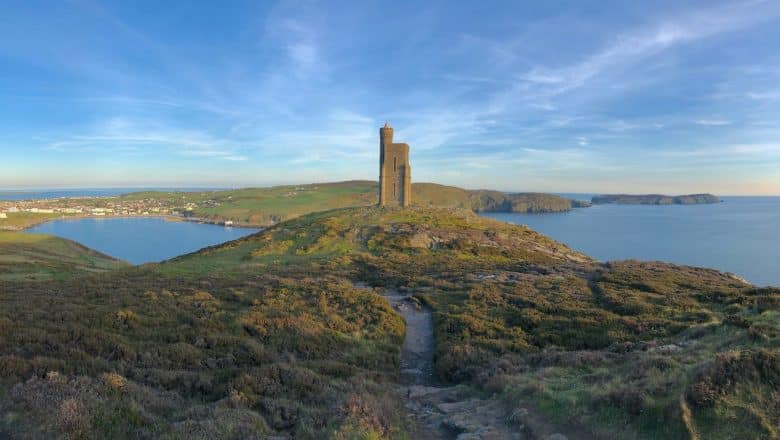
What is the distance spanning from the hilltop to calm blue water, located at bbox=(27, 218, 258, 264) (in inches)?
3899

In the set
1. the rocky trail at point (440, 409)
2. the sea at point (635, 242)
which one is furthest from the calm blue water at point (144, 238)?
the rocky trail at point (440, 409)

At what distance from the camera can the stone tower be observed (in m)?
61.9

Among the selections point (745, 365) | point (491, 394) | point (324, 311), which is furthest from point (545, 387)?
point (324, 311)

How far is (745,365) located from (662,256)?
326 ft

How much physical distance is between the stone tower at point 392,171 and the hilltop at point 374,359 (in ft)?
121

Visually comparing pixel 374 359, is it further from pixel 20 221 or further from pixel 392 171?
pixel 20 221

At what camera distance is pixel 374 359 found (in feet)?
43.7

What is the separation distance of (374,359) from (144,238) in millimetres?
151727

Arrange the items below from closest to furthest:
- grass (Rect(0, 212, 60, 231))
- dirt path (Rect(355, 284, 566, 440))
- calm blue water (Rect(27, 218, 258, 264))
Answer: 1. dirt path (Rect(355, 284, 566, 440))
2. calm blue water (Rect(27, 218, 258, 264))
3. grass (Rect(0, 212, 60, 231))

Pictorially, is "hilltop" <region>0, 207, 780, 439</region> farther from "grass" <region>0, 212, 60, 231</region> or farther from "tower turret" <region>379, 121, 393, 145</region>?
"grass" <region>0, 212, 60, 231</region>

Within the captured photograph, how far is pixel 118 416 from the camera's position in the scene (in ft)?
21.0

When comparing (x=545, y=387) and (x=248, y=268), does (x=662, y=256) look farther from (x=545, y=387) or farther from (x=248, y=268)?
(x=545, y=387)

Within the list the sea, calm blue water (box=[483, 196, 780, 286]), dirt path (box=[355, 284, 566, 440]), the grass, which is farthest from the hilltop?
the grass

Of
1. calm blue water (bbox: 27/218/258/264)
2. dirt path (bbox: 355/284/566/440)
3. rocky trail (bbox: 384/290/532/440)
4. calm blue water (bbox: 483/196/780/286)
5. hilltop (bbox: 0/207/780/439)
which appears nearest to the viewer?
hilltop (bbox: 0/207/780/439)
